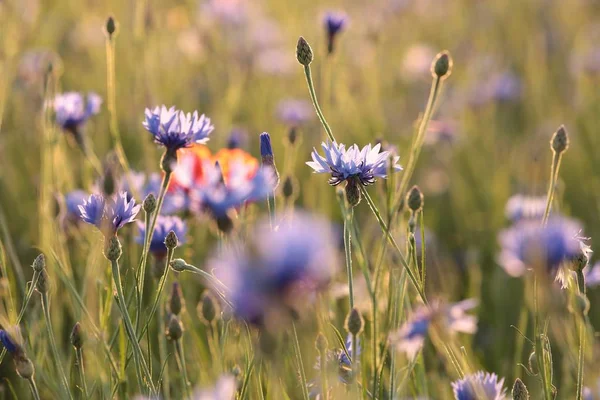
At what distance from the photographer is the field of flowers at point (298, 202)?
Answer: 0.92 meters

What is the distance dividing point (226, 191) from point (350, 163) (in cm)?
16

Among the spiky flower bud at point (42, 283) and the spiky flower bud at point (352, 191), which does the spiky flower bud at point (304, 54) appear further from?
the spiky flower bud at point (42, 283)

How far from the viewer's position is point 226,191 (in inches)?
37.5

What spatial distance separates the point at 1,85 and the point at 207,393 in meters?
1.32

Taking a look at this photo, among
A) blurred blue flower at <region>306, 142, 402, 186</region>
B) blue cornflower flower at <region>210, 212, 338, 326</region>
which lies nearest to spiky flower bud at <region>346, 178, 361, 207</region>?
blurred blue flower at <region>306, 142, 402, 186</region>

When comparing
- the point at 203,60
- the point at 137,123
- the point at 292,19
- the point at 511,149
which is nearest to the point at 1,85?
the point at 137,123

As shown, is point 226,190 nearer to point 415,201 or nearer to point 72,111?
point 415,201

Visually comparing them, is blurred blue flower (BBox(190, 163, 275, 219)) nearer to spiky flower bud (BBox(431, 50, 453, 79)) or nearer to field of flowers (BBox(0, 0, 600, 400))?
field of flowers (BBox(0, 0, 600, 400))

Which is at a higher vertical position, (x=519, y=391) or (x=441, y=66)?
(x=441, y=66)

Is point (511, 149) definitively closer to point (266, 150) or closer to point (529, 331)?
point (529, 331)

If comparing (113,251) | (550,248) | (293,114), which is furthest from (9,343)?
(293,114)

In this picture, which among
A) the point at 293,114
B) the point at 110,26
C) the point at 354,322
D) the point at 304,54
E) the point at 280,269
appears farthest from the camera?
the point at 293,114

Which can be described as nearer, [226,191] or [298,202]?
[226,191]

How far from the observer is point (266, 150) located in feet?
3.31
